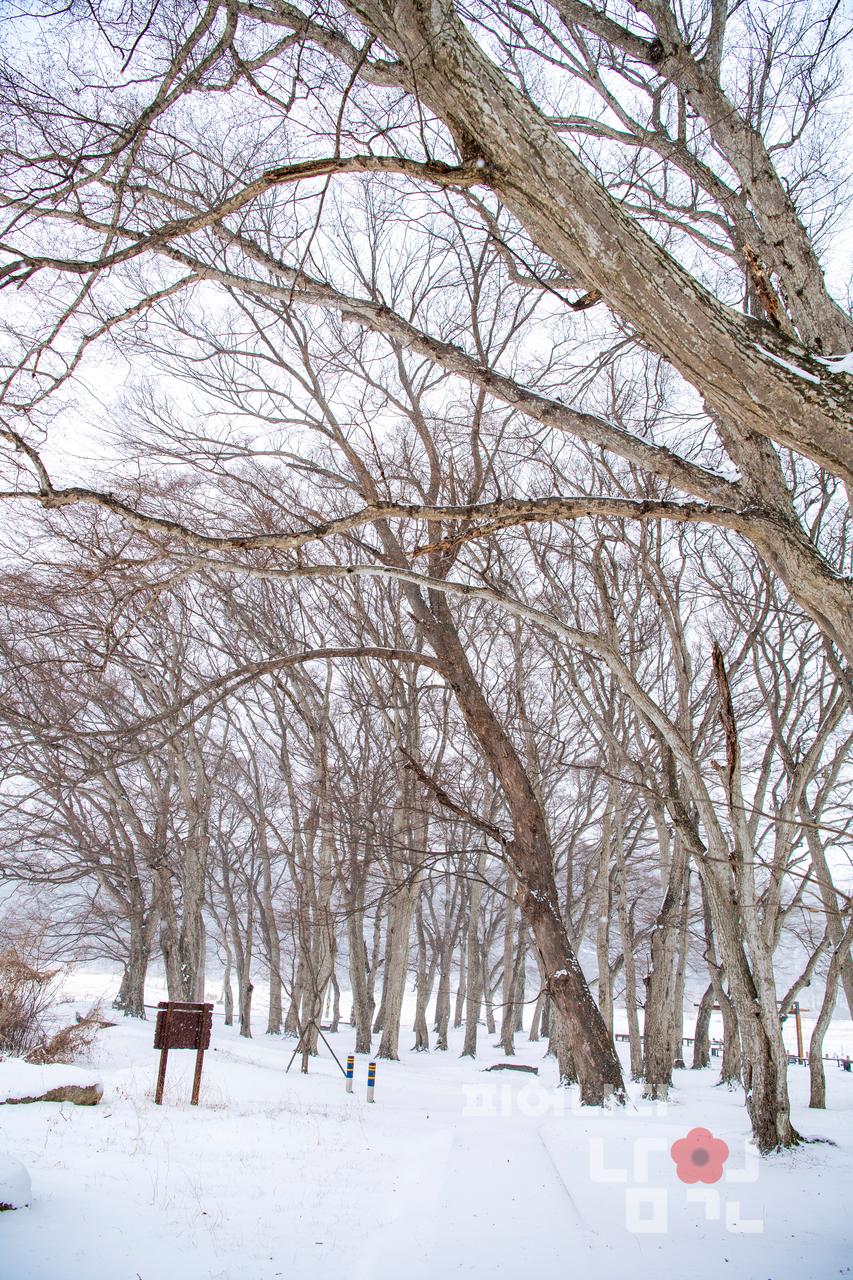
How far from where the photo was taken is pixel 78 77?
14.4ft

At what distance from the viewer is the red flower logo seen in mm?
5547

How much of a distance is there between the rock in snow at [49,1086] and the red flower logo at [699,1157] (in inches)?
232

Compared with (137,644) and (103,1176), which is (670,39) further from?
(137,644)

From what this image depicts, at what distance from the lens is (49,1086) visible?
8203 mm

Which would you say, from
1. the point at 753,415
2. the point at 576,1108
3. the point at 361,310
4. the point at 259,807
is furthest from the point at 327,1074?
the point at 753,415

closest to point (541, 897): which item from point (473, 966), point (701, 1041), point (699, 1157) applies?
point (699, 1157)

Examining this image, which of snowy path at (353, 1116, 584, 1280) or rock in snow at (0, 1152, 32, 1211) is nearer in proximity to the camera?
snowy path at (353, 1116, 584, 1280)

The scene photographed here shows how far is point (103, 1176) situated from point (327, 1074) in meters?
9.88

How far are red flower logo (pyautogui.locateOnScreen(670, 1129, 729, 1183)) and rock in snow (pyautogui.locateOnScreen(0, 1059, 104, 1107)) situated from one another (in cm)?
590

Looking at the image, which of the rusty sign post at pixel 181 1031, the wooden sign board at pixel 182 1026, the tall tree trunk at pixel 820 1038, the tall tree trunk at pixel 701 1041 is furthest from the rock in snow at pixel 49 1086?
the tall tree trunk at pixel 701 1041

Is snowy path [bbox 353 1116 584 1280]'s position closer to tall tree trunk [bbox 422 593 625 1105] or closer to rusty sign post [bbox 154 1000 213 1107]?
tall tree trunk [bbox 422 593 625 1105]

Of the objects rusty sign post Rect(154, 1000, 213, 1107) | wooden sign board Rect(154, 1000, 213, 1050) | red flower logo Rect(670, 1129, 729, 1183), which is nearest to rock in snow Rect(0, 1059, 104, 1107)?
rusty sign post Rect(154, 1000, 213, 1107)

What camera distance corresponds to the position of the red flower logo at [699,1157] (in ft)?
18.2

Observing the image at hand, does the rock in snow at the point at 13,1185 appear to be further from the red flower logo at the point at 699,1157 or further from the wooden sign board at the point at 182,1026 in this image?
the wooden sign board at the point at 182,1026
